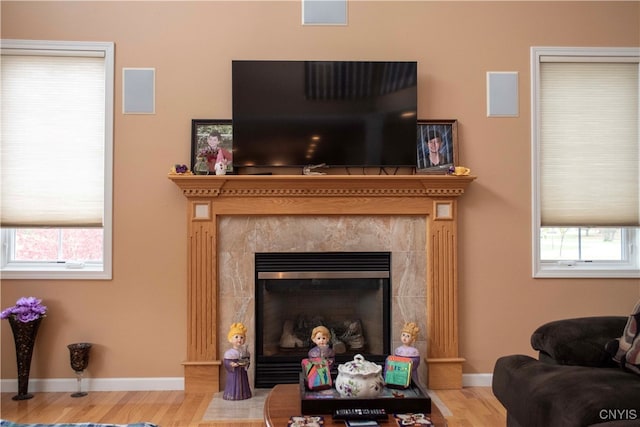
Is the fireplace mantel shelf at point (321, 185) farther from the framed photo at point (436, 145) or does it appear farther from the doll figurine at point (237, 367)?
the doll figurine at point (237, 367)

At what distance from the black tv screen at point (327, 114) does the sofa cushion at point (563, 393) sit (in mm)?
1634

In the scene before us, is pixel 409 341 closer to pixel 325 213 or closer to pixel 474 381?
pixel 474 381

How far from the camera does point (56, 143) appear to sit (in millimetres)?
3506

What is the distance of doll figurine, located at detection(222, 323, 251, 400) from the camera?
3.22m

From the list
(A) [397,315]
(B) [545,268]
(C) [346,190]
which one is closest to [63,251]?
(C) [346,190]

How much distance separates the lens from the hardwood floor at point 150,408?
2.89 metres

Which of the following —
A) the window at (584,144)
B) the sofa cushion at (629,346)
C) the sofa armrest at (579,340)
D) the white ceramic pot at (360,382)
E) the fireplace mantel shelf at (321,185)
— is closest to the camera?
the white ceramic pot at (360,382)

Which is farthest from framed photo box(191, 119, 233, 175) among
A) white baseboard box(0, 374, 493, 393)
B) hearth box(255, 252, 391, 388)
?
white baseboard box(0, 374, 493, 393)

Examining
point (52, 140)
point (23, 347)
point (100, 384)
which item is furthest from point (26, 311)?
point (52, 140)

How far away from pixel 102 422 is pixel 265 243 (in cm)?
142

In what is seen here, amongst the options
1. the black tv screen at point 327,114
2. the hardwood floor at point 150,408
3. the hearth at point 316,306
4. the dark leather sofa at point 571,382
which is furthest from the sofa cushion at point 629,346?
the black tv screen at point 327,114

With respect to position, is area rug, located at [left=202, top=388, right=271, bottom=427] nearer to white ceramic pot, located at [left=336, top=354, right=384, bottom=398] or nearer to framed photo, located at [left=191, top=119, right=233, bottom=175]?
white ceramic pot, located at [left=336, top=354, right=384, bottom=398]

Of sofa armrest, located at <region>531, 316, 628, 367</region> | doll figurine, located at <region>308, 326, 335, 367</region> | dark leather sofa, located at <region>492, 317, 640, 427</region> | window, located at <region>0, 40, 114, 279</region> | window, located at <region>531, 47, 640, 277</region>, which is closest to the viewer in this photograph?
dark leather sofa, located at <region>492, 317, 640, 427</region>

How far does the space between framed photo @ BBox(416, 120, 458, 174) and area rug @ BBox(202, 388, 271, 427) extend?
184 centimetres
